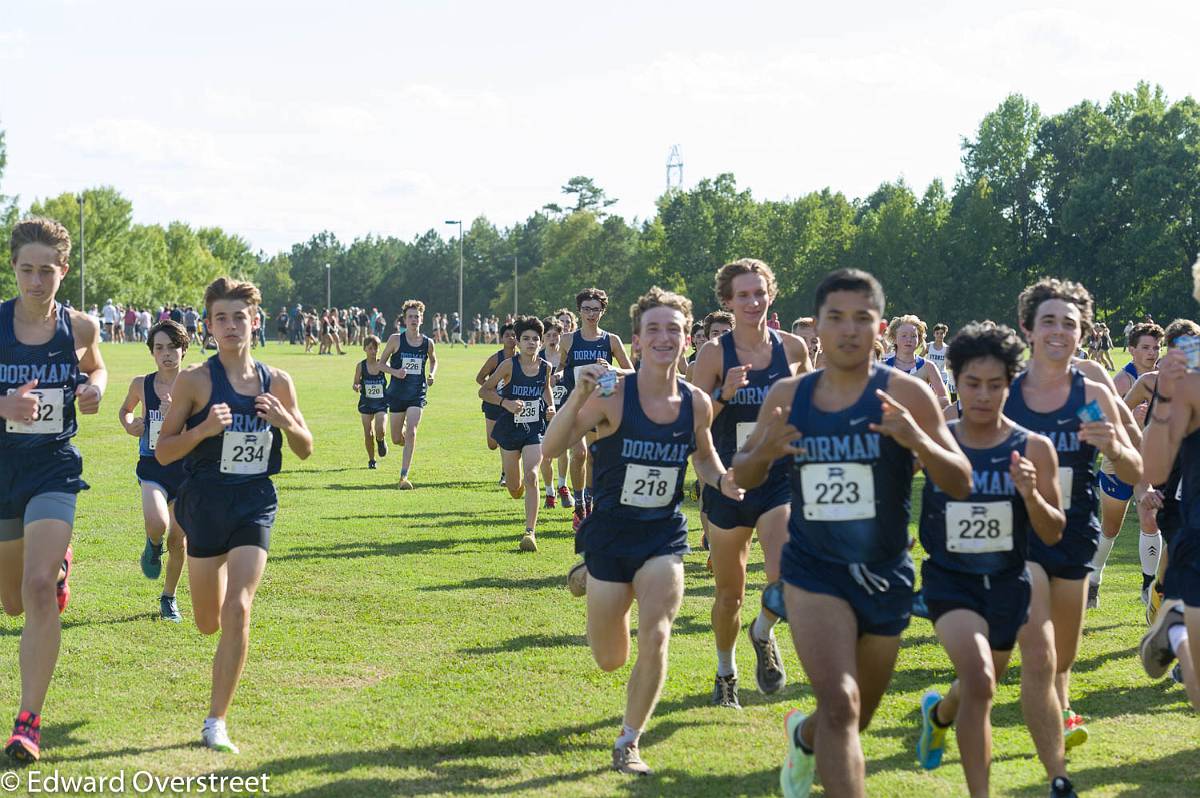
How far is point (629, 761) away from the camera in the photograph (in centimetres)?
599

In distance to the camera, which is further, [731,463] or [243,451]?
[731,463]

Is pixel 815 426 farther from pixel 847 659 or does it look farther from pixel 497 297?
pixel 497 297

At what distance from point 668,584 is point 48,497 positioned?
10.1 ft

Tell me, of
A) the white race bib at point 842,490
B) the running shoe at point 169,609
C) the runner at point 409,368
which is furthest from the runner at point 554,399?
the white race bib at point 842,490

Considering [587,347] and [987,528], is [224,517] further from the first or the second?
[587,347]

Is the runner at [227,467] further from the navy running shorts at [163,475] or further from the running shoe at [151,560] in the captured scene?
the running shoe at [151,560]

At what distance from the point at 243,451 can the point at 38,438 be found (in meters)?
1.04

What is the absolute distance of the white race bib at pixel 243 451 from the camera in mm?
6426

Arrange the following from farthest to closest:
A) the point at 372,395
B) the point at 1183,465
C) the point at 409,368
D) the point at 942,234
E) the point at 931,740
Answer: the point at 942,234
the point at 372,395
the point at 409,368
the point at 931,740
the point at 1183,465

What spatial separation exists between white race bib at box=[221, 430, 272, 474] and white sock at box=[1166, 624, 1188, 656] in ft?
14.5

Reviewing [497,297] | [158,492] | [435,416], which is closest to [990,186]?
[435,416]

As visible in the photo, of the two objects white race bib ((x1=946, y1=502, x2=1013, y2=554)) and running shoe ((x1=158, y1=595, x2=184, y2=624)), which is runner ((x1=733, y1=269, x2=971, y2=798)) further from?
running shoe ((x1=158, y1=595, x2=184, y2=624))

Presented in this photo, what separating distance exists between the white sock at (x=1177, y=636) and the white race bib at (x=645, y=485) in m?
2.38

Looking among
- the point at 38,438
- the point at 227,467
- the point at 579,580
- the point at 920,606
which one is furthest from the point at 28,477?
the point at 920,606
